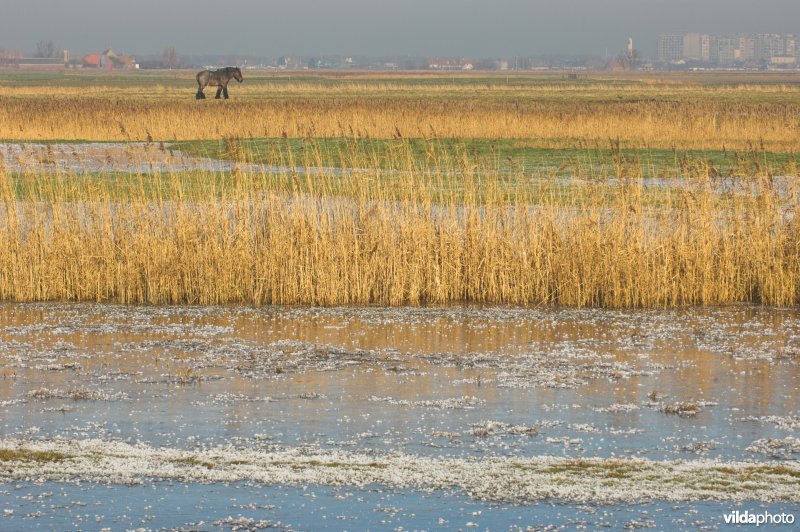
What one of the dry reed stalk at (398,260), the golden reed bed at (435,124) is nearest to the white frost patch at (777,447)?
the dry reed stalk at (398,260)

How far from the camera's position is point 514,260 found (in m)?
13.7

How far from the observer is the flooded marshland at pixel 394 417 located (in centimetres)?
652

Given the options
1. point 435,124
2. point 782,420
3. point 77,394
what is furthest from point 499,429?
point 435,124

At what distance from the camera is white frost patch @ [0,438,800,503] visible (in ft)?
22.0

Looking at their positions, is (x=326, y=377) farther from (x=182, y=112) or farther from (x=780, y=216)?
(x=182, y=112)

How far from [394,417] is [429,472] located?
1432 millimetres

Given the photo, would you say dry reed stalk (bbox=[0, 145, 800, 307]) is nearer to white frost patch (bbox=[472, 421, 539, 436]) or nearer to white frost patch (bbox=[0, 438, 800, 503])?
white frost patch (bbox=[472, 421, 539, 436])

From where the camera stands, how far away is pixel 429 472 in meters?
7.07

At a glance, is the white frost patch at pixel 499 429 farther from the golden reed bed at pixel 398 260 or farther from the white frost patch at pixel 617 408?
the golden reed bed at pixel 398 260

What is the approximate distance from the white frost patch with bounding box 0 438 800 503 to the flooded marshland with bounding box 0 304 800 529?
2cm

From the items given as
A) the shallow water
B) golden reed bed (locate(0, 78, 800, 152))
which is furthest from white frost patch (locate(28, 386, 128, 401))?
golden reed bed (locate(0, 78, 800, 152))

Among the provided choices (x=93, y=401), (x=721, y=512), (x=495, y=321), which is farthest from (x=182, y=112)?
(x=721, y=512)

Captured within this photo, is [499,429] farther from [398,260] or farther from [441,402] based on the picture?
[398,260]

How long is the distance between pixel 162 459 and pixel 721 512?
135 inches
